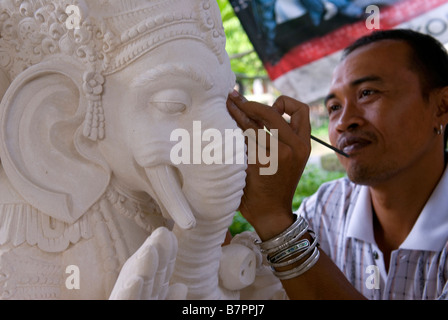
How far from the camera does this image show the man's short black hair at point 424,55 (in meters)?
1.52

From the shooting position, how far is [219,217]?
77 cm

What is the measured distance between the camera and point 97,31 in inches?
29.1

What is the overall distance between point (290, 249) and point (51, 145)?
1.57 feet

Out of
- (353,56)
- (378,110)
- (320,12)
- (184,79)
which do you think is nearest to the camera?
(184,79)

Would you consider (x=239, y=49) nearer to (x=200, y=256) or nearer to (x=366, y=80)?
(x=366, y=80)

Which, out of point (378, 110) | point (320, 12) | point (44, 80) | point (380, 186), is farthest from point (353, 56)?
point (44, 80)

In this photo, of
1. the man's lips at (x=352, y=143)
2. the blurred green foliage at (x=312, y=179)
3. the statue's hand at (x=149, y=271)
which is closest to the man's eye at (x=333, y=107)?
the man's lips at (x=352, y=143)

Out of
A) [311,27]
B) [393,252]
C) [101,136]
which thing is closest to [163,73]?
[101,136]

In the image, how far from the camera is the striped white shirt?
1.41 meters

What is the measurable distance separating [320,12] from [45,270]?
1.96 m

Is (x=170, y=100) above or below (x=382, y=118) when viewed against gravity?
below

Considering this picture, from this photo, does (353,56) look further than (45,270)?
Yes

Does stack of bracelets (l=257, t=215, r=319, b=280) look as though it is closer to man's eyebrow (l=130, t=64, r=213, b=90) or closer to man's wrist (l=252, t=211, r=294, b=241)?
man's wrist (l=252, t=211, r=294, b=241)
